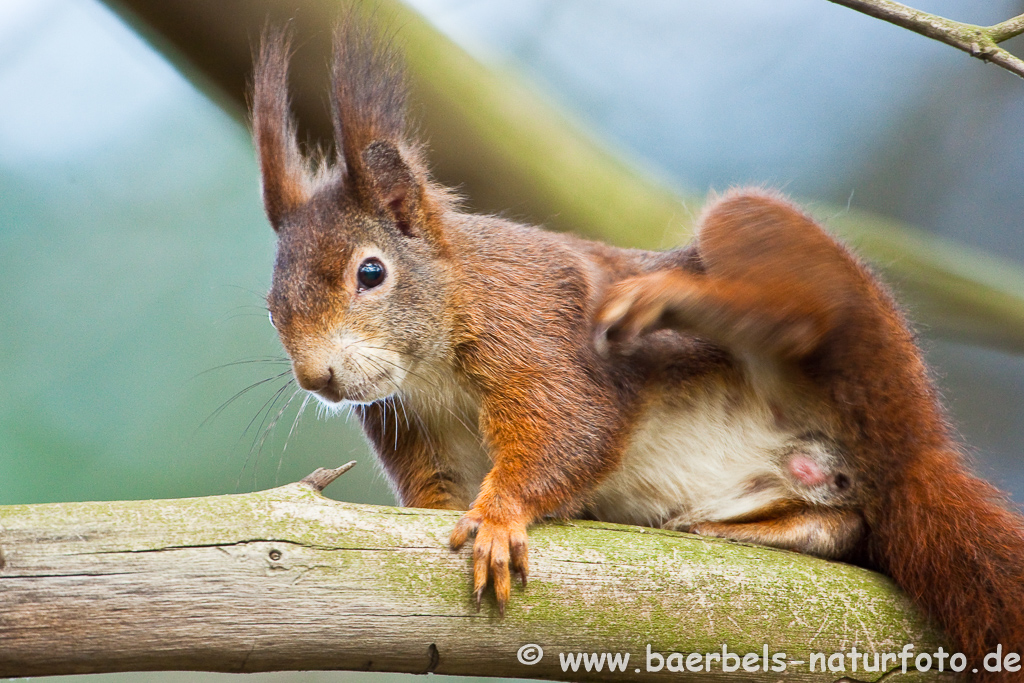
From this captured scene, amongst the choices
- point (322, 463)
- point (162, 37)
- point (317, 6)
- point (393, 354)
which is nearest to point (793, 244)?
point (393, 354)

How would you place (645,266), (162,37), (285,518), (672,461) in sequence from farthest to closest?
(162,37) → (645,266) → (672,461) → (285,518)

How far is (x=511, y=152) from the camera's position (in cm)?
215

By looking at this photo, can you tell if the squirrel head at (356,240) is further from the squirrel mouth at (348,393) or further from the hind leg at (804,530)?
the hind leg at (804,530)

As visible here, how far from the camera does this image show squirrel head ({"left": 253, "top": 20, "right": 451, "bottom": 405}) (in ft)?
4.91

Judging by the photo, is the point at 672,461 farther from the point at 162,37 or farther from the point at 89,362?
the point at 89,362

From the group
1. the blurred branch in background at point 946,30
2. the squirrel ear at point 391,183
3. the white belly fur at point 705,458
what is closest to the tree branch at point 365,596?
the white belly fur at point 705,458

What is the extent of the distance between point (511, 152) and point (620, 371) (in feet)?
2.56

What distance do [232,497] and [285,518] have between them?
10 centimetres

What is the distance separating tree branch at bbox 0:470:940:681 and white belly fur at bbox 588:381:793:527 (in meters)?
0.16

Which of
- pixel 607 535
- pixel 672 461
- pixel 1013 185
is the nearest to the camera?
pixel 607 535

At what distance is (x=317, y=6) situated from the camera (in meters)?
1.93

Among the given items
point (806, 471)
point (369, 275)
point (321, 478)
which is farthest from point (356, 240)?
point (806, 471)
